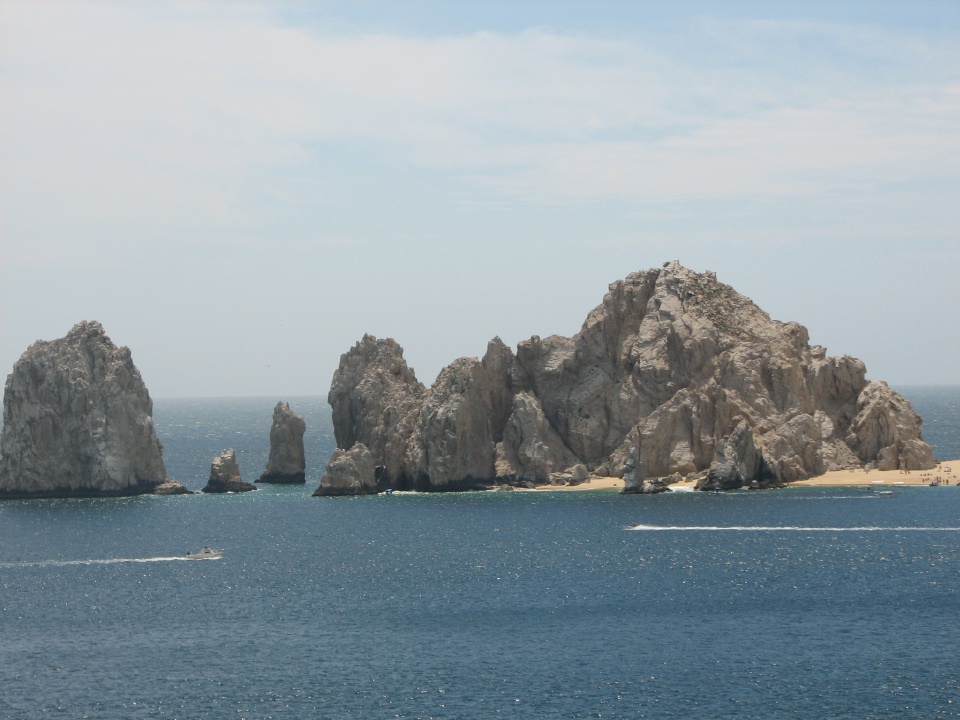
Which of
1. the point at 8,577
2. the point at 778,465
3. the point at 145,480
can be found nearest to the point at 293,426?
the point at 145,480

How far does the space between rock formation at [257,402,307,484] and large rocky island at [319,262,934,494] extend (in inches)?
323

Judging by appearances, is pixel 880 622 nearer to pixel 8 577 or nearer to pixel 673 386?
pixel 8 577

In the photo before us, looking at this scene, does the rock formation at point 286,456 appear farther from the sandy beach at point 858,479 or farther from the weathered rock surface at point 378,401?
the sandy beach at point 858,479

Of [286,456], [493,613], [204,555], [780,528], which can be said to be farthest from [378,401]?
[493,613]

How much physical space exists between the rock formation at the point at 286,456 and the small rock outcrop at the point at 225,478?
8279 mm

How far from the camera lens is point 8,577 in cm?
11044

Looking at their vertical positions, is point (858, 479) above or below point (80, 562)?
above

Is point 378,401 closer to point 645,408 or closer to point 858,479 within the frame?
point 645,408

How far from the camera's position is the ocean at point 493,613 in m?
75.3

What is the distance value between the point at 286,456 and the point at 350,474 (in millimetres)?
18504

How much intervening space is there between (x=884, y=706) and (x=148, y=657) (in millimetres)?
40345

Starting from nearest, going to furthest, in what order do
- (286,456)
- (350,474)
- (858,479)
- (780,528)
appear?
(780,528), (858,479), (350,474), (286,456)

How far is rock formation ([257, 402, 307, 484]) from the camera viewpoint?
178m

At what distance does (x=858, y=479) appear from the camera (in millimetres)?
161250
